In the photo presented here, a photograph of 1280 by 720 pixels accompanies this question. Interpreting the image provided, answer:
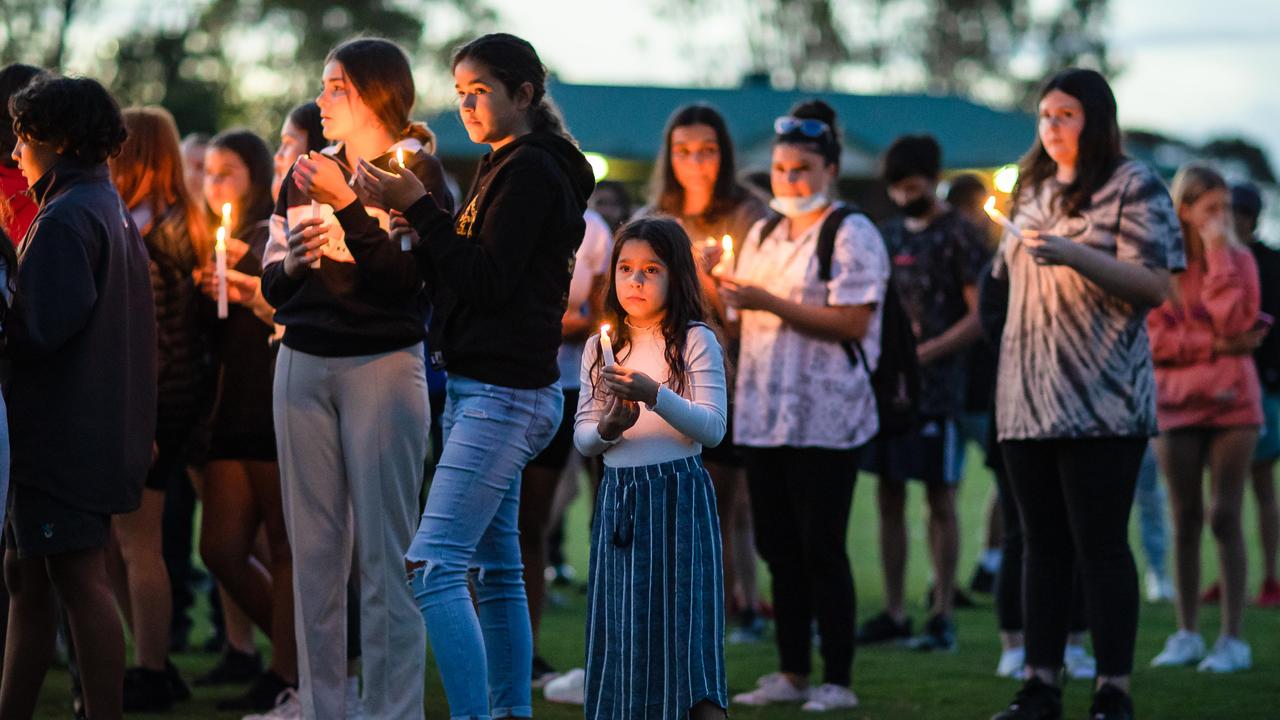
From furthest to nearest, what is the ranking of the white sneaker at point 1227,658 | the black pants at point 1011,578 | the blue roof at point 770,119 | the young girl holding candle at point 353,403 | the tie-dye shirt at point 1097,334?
1. the blue roof at point 770,119
2. the white sneaker at point 1227,658
3. the black pants at point 1011,578
4. the tie-dye shirt at point 1097,334
5. the young girl holding candle at point 353,403

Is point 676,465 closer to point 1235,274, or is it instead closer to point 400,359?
point 400,359

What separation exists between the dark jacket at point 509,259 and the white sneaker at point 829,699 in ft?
6.65

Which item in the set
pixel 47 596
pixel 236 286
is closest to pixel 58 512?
pixel 47 596

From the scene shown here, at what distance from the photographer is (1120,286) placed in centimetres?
562

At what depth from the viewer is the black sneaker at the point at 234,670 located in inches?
272

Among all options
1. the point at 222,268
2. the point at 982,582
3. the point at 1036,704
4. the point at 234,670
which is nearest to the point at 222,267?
the point at 222,268

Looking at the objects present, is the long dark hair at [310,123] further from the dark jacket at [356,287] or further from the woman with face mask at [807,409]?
the woman with face mask at [807,409]

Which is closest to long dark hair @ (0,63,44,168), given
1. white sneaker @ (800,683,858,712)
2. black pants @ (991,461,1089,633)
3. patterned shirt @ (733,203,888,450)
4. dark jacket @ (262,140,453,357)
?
dark jacket @ (262,140,453,357)

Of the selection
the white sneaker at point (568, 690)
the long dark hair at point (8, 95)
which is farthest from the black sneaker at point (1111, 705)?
the long dark hair at point (8, 95)

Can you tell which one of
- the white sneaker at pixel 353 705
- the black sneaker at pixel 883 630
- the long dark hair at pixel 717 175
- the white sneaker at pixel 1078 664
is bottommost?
the black sneaker at pixel 883 630

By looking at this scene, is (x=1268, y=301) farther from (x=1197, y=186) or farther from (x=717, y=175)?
(x=717, y=175)

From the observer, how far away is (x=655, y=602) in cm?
473

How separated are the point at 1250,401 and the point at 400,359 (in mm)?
4326

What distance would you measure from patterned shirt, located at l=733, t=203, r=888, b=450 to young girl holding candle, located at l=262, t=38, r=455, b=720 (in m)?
1.67
